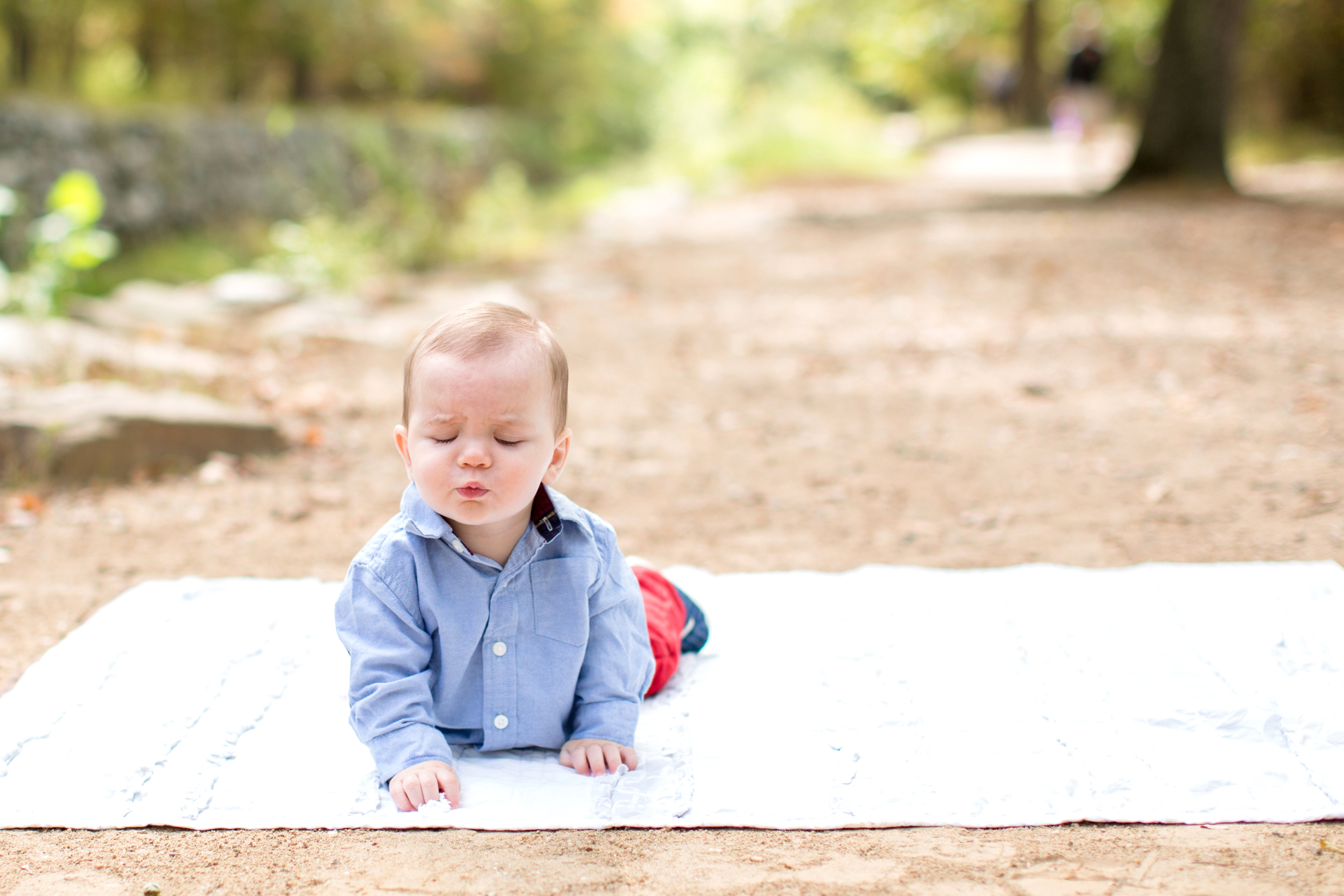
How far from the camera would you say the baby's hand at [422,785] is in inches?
76.1

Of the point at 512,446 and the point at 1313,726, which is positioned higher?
the point at 512,446

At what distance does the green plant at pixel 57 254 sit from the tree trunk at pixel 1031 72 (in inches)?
764

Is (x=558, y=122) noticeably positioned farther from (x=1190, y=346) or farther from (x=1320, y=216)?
(x=1190, y=346)

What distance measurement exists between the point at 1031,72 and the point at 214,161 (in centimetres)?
1815

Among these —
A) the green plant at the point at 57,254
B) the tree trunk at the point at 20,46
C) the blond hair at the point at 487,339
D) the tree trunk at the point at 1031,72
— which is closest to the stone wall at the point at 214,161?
the tree trunk at the point at 20,46

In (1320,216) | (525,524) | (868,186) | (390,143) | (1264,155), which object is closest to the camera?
(525,524)

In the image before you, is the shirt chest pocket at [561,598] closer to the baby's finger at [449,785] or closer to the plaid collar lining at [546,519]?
the plaid collar lining at [546,519]

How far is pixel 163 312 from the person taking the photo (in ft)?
19.7

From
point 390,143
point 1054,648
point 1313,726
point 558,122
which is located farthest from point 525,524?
point 558,122

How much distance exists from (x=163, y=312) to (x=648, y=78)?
18165 millimetres

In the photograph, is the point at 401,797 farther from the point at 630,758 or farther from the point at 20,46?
the point at 20,46

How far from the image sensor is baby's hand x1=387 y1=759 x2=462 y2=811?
193 centimetres

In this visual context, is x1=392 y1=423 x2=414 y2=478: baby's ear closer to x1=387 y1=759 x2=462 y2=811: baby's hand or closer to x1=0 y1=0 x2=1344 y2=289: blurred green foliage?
x1=387 y1=759 x2=462 y2=811: baby's hand

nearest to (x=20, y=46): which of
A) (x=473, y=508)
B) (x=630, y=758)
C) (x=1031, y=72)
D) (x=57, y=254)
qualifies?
(x=57, y=254)
